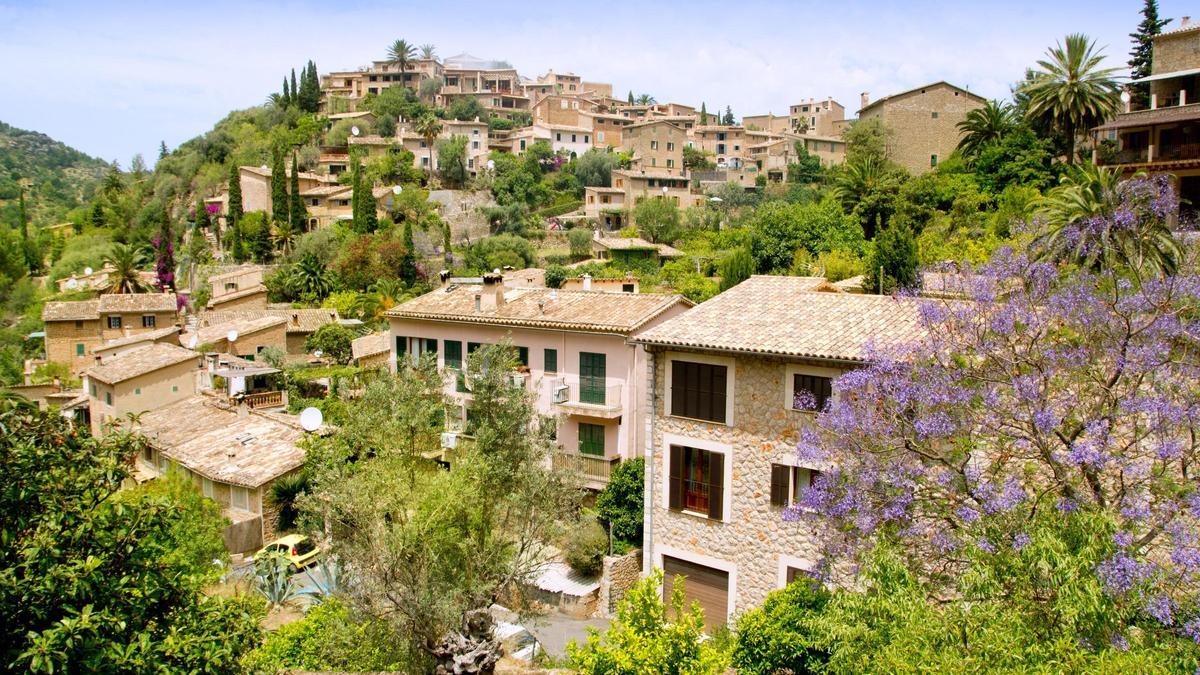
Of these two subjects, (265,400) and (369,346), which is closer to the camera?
(265,400)

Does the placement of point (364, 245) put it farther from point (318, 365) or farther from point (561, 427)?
point (561, 427)

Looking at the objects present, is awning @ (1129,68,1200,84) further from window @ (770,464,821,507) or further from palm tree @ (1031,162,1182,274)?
window @ (770,464,821,507)

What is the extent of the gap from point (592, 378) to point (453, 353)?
5.64m

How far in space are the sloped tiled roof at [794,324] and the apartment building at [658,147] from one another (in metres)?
68.1

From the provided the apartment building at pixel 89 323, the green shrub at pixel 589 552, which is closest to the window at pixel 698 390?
the green shrub at pixel 589 552

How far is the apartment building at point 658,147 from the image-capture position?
87.7m

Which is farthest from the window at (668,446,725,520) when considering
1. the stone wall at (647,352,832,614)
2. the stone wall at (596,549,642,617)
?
the stone wall at (596,549,642,617)

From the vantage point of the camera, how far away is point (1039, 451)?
11703 mm

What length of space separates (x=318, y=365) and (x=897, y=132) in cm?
4545

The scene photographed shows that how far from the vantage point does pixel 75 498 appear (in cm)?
840

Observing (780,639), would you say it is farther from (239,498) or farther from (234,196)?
(234,196)

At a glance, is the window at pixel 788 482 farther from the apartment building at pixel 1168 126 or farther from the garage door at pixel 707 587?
the apartment building at pixel 1168 126

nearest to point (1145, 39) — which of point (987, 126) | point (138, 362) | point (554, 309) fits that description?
point (987, 126)

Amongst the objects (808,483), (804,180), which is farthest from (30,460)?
(804,180)
